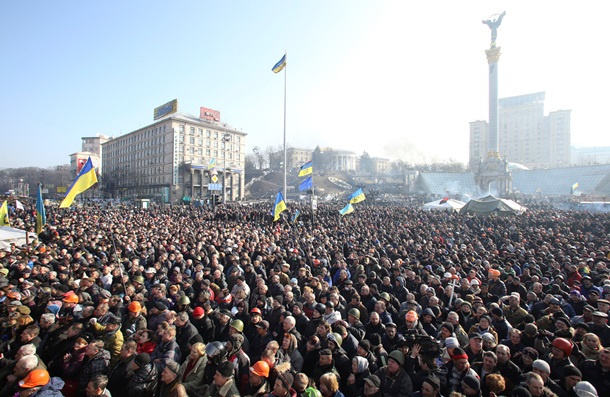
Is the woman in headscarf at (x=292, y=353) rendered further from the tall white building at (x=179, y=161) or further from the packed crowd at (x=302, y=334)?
the tall white building at (x=179, y=161)

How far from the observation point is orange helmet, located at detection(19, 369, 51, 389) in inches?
133

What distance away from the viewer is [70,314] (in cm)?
580

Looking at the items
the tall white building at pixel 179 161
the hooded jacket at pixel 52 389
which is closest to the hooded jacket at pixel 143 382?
the hooded jacket at pixel 52 389

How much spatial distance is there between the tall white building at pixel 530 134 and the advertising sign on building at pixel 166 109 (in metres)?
→ 94.8

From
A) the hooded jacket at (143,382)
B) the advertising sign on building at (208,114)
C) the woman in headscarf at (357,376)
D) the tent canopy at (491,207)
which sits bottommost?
the woman in headscarf at (357,376)

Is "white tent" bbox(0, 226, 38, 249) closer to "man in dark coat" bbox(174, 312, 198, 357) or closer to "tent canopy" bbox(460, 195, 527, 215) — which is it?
"man in dark coat" bbox(174, 312, 198, 357)

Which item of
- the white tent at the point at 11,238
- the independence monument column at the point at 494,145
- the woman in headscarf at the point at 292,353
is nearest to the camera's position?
the woman in headscarf at the point at 292,353

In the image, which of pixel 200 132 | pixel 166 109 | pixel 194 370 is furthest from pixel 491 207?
pixel 166 109

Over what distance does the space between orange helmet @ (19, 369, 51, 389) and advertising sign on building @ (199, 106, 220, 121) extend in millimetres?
71373

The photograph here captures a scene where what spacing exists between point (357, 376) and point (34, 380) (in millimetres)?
3597

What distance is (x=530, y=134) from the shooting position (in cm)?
12144

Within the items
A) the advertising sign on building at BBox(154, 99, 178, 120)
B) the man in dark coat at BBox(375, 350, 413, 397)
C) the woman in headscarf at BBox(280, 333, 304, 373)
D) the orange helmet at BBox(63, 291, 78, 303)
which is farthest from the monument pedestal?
the orange helmet at BBox(63, 291, 78, 303)

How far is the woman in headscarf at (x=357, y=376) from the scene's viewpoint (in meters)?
4.23

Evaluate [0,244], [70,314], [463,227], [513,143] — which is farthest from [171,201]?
[513,143]
